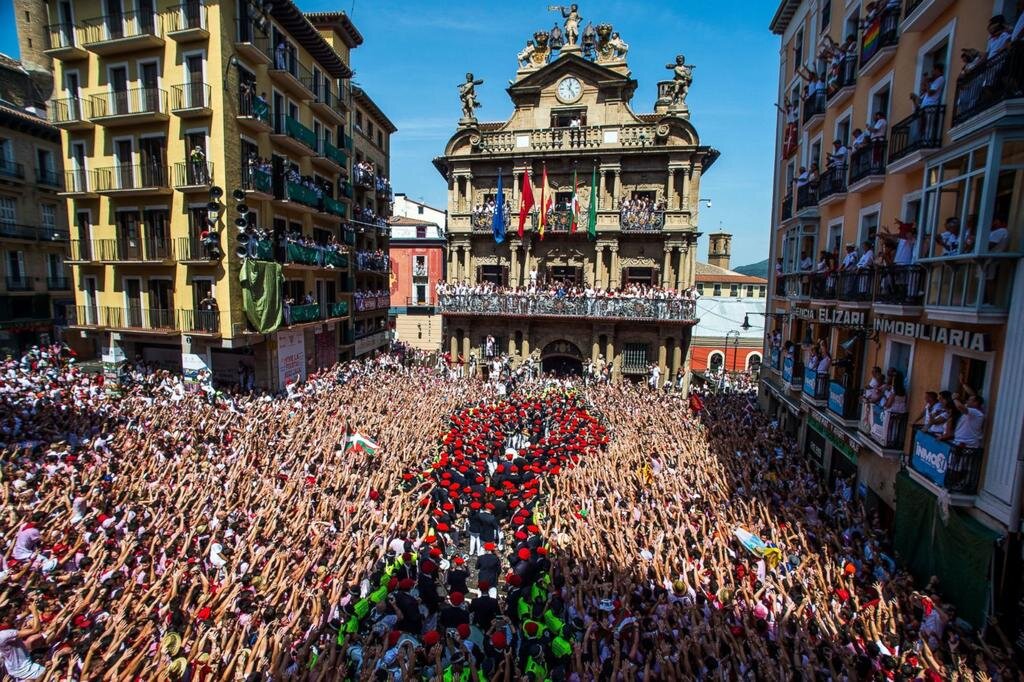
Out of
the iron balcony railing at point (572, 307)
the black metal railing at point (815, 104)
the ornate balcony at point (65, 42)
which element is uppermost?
the ornate balcony at point (65, 42)

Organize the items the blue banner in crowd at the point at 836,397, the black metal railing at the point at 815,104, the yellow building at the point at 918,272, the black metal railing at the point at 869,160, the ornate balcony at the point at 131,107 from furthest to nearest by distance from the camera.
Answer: the ornate balcony at the point at 131,107 < the black metal railing at the point at 815,104 < the blue banner in crowd at the point at 836,397 < the black metal railing at the point at 869,160 < the yellow building at the point at 918,272

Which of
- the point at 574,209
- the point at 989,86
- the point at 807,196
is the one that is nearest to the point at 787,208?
the point at 807,196

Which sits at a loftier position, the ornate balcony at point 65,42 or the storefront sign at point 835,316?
the ornate balcony at point 65,42

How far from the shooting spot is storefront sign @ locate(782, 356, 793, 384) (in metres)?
16.9

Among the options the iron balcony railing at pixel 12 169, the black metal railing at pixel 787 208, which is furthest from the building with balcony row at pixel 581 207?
the iron balcony railing at pixel 12 169

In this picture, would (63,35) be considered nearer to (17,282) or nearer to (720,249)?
(17,282)

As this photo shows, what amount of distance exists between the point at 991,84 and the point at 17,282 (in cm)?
3933

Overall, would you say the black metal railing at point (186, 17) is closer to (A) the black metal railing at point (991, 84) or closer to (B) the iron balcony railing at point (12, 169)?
(B) the iron balcony railing at point (12, 169)

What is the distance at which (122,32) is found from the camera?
66.9 ft

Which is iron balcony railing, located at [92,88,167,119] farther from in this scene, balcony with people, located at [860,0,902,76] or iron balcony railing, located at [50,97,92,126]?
balcony with people, located at [860,0,902,76]

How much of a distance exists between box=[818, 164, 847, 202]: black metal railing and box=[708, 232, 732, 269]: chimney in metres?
46.2

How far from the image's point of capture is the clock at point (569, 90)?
27.7 metres

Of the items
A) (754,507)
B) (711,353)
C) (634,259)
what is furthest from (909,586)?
(711,353)

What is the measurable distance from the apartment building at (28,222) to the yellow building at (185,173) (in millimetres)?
7885
